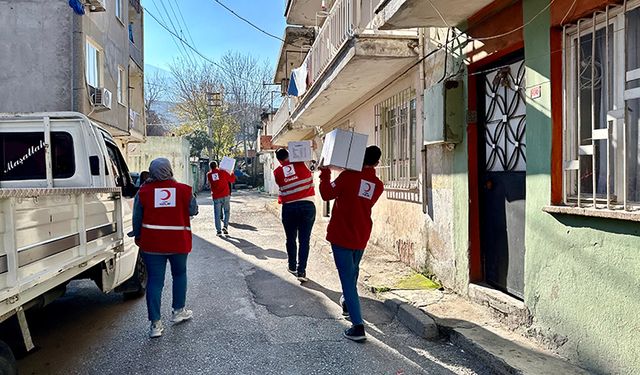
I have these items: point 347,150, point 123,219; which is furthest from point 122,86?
point 347,150

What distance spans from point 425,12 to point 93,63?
11.9 meters

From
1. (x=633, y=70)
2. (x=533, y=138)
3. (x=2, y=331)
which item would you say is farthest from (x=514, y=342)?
(x=2, y=331)

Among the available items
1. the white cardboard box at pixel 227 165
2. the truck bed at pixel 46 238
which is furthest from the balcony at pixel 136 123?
the truck bed at pixel 46 238

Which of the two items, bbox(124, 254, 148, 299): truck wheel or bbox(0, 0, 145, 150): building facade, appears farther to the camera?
bbox(0, 0, 145, 150): building facade

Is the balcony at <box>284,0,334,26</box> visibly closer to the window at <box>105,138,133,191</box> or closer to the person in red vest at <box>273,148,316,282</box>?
the person in red vest at <box>273,148,316,282</box>

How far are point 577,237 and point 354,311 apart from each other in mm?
1926

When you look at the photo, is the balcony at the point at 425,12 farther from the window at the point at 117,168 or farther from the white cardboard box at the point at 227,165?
the white cardboard box at the point at 227,165

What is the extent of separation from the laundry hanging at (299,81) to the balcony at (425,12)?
5.66 metres

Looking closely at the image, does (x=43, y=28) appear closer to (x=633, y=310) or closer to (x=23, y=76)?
(x=23, y=76)

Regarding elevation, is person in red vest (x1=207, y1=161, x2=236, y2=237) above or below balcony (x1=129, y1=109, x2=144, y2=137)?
below

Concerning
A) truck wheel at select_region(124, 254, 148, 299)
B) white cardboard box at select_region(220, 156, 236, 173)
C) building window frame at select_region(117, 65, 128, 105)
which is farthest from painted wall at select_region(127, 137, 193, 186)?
truck wheel at select_region(124, 254, 148, 299)

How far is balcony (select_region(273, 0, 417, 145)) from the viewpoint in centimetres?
586

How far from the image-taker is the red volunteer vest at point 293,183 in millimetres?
6316

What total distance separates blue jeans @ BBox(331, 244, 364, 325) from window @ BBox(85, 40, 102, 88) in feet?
36.2
